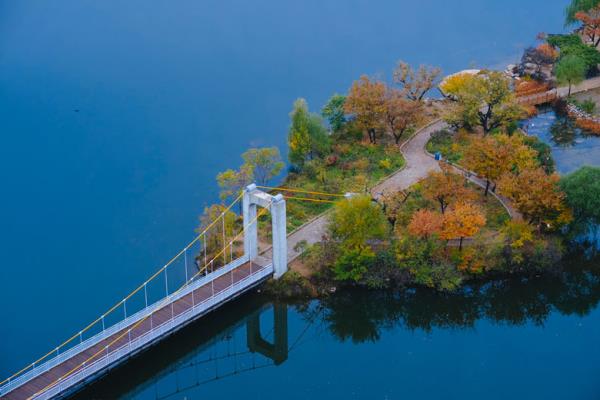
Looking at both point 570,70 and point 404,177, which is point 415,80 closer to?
point 404,177

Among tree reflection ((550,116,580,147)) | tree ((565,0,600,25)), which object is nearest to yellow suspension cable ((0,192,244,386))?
tree reflection ((550,116,580,147))

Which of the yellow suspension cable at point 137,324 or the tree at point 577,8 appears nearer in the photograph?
the yellow suspension cable at point 137,324

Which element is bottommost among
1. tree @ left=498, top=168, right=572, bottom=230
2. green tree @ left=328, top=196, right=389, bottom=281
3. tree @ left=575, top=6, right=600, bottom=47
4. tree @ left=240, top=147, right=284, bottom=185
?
green tree @ left=328, top=196, right=389, bottom=281

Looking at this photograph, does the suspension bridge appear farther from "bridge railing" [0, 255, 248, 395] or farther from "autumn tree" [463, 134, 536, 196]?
"autumn tree" [463, 134, 536, 196]

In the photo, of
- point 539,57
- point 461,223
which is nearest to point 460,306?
point 461,223

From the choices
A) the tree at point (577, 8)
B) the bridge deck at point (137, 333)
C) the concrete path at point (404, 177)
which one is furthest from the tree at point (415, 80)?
the bridge deck at point (137, 333)

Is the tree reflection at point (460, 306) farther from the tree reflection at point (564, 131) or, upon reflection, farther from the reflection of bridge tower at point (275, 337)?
the tree reflection at point (564, 131)

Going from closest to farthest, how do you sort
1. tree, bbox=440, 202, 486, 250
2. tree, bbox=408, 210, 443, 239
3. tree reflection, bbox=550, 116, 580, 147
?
tree, bbox=440, 202, 486, 250 → tree, bbox=408, 210, 443, 239 → tree reflection, bbox=550, 116, 580, 147
